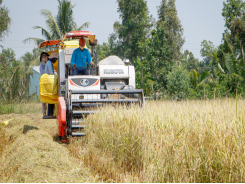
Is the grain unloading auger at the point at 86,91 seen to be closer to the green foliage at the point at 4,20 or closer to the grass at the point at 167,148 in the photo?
the grass at the point at 167,148

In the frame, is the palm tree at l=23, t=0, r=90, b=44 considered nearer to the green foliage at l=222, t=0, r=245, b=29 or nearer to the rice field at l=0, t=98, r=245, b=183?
the green foliage at l=222, t=0, r=245, b=29

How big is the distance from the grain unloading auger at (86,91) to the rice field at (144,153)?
1.84 feet

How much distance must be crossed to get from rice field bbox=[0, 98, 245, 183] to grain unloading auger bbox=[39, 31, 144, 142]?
22.0 inches

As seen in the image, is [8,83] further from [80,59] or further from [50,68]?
[80,59]

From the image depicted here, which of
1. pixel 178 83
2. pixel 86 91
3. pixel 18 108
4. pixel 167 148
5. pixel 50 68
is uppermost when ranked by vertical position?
pixel 50 68

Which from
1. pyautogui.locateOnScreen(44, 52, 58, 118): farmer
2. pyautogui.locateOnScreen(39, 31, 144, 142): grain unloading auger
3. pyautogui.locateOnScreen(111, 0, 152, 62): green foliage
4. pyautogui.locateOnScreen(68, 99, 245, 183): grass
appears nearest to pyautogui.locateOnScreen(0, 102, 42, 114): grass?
pyautogui.locateOnScreen(39, 31, 144, 142): grain unloading auger

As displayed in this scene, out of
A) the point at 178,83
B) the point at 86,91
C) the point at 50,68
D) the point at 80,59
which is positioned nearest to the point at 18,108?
the point at 50,68

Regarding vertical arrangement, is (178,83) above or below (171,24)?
below

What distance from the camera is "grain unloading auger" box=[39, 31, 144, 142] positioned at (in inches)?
218

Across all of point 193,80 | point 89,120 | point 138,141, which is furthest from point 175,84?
point 138,141

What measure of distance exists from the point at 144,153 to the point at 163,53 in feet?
48.2

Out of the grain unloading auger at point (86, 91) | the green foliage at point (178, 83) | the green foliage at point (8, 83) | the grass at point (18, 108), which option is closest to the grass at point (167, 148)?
the grain unloading auger at point (86, 91)

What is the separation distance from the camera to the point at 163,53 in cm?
1784

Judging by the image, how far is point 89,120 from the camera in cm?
536
